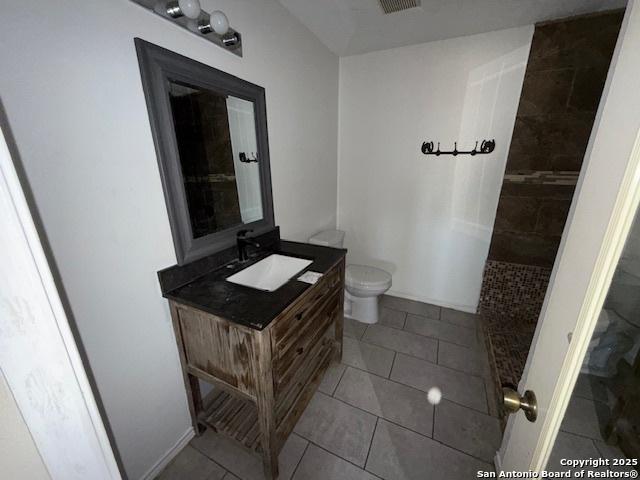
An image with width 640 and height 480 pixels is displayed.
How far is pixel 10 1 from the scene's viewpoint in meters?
0.67

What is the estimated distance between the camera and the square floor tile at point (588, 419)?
0.56m

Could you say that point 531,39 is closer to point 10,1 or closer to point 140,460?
point 10,1

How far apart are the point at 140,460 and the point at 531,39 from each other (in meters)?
3.38

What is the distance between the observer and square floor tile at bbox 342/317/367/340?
87.0 inches

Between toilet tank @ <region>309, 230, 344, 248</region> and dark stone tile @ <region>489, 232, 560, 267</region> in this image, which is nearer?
dark stone tile @ <region>489, 232, 560, 267</region>

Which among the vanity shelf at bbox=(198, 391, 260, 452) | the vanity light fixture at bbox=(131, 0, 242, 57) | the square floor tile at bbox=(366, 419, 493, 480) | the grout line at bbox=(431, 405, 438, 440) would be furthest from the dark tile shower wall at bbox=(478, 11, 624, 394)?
the vanity light fixture at bbox=(131, 0, 242, 57)

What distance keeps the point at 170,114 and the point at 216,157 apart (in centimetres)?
31

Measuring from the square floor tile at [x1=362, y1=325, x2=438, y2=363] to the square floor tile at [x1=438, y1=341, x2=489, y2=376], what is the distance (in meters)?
0.06

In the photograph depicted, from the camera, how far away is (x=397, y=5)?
154cm

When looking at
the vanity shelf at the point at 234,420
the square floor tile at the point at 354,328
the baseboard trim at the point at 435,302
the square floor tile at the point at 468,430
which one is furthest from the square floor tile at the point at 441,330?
the vanity shelf at the point at 234,420

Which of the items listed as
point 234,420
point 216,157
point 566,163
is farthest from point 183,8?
point 566,163

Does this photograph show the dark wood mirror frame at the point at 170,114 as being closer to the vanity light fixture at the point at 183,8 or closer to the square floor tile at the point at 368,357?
the vanity light fixture at the point at 183,8

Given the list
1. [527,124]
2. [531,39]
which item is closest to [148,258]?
[527,124]

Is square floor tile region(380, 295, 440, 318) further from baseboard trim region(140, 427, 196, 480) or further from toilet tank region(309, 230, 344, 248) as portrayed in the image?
baseboard trim region(140, 427, 196, 480)
